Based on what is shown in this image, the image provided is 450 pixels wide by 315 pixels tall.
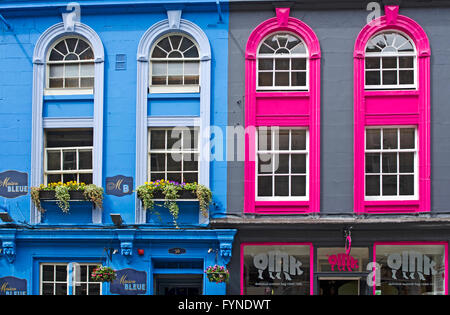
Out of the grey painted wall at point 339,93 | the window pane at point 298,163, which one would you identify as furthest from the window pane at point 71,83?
the window pane at point 298,163

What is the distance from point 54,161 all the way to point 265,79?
5.47 m

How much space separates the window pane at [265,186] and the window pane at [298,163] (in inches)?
24.4

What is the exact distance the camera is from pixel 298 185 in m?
17.3

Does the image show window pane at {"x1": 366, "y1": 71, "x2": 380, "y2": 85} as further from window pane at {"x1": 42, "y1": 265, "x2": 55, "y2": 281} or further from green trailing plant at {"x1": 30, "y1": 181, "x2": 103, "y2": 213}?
window pane at {"x1": 42, "y1": 265, "x2": 55, "y2": 281}

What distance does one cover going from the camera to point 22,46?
17953mm

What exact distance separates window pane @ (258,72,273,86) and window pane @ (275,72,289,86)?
144 mm


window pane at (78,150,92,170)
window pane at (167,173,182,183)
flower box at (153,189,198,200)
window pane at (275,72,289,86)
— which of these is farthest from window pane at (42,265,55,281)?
window pane at (275,72,289,86)

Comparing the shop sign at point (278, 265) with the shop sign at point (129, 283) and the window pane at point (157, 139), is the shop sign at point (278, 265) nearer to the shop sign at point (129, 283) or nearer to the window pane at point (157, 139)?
the shop sign at point (129, 283)

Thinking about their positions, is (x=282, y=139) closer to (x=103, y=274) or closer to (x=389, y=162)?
(x=389, y=162)

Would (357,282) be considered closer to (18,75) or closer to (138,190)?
(138,190)

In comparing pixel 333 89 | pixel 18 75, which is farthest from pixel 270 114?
pixel 18 75

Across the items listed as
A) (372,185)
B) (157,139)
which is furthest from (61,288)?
(372,185)

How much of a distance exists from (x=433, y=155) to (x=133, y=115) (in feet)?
23.3

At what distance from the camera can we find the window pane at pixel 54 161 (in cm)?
1772
